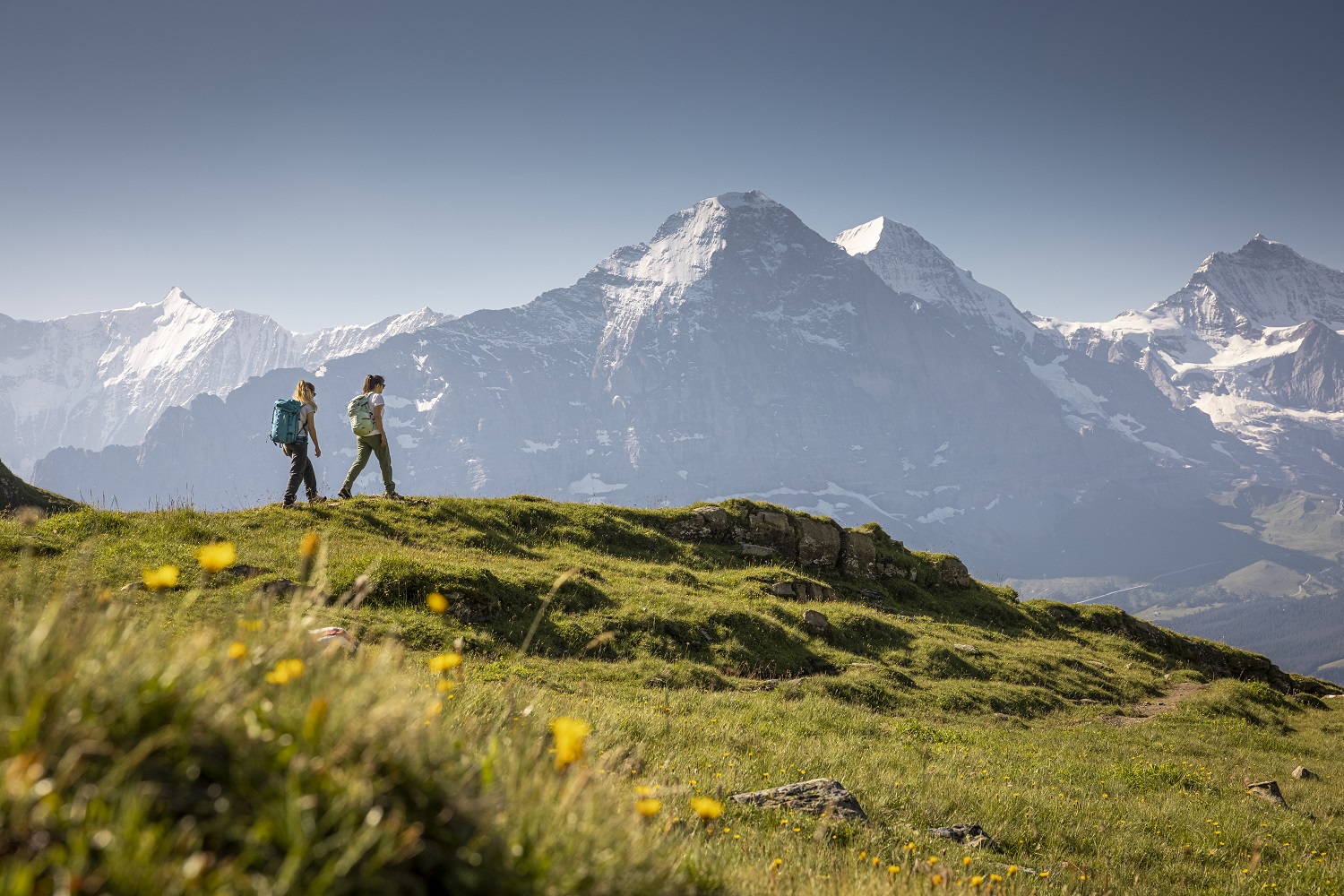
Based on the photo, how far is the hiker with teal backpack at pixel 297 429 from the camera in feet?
59.7

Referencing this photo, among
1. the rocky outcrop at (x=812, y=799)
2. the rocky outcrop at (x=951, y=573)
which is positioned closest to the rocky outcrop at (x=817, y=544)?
the rocky outcrop at (x=951, y=573)

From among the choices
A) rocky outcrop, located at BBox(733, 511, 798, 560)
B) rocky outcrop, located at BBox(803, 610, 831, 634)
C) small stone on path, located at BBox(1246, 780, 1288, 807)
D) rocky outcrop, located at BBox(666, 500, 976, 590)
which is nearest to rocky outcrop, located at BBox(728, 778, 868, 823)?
small stone on path, located at BBox(1246, 780, 1288, 807)

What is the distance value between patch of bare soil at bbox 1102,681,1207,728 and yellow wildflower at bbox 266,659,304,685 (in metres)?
22.7

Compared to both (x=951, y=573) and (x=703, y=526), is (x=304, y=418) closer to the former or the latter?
(x=703, y=526)

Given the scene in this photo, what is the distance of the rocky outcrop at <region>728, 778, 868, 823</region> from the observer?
7805 millimetres

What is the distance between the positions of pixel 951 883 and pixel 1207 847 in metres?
6.60

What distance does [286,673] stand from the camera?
8.77 ft

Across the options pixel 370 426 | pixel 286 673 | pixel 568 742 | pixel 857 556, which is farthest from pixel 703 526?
pixel 286 673

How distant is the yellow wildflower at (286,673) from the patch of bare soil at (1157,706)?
74.6 feet

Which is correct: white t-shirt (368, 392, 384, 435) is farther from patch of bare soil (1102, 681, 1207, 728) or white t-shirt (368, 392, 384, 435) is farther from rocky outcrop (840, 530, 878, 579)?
patch of bare soil (1102, 681, 1207, 728)

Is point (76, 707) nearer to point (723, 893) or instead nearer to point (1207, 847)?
point (723, 893)

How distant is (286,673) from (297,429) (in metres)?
17.9

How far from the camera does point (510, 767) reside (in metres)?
3.18

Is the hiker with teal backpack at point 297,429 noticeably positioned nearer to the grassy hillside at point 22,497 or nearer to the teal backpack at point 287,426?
the teal backpack at point 287,426
